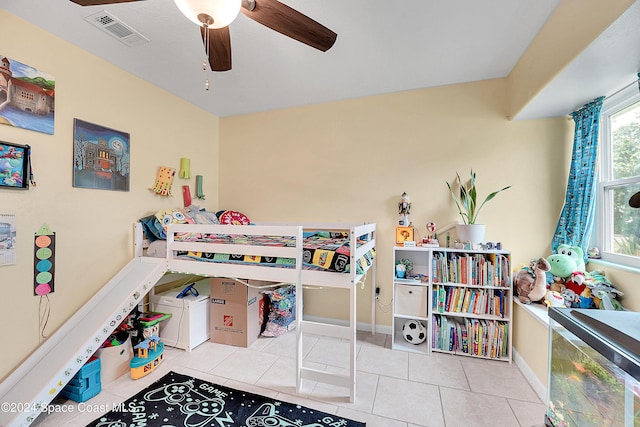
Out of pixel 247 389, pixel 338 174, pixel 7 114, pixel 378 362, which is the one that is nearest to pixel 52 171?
pixel 7 114

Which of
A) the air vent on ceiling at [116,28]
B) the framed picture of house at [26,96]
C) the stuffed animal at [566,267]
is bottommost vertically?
the stuffed animal at [566,267]

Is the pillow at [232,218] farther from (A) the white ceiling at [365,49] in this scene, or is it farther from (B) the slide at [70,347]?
(A) the white ceiling at [365,49]

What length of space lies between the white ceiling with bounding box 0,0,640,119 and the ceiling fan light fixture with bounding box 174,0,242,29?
0.67m

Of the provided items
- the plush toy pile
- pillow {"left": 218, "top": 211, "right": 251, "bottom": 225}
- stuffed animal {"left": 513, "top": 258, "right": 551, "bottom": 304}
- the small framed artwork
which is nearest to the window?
the plush toy pile

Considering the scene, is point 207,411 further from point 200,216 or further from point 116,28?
point 116,28

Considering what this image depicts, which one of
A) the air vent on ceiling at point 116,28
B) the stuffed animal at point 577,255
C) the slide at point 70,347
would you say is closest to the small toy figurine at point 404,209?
the stuffed animal at point 577,255

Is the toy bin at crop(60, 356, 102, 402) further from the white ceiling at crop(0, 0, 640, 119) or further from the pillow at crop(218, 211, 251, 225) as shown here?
the white ceiling at crop(0, 0, 640, 119)

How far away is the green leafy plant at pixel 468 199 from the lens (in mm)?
2359

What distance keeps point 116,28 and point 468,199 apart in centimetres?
308

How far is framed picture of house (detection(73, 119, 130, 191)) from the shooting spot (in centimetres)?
203

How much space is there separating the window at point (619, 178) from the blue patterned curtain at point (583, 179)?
88mm

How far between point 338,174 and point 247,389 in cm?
212

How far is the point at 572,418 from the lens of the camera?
4.19 ft

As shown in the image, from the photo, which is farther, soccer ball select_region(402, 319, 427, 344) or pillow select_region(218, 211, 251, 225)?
pillow select_region(218, 211, 251, 225)
